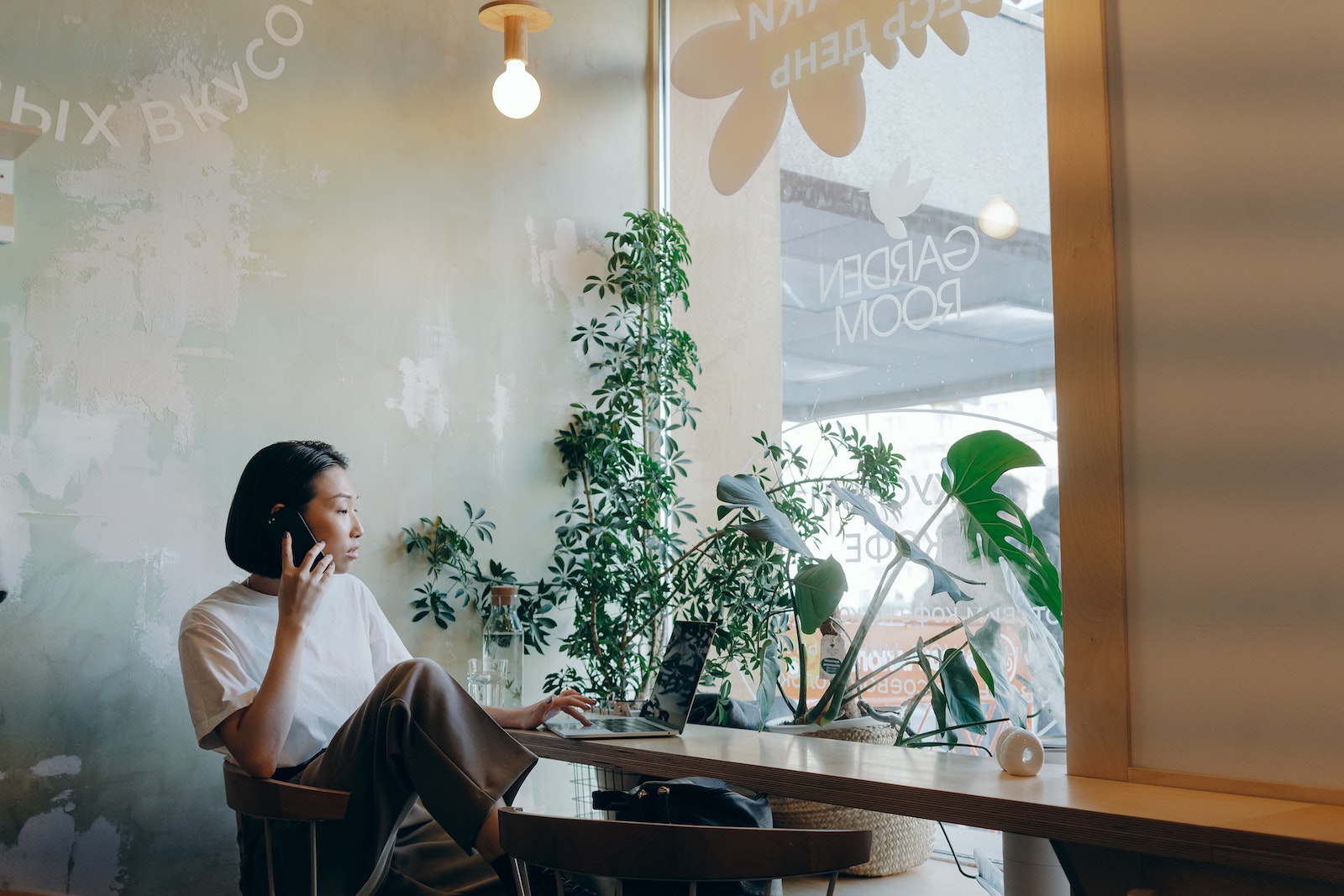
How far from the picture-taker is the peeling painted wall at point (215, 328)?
2.58 metres

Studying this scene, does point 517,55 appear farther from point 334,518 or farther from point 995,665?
point 995,665

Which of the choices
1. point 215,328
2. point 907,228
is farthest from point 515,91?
point 907,228

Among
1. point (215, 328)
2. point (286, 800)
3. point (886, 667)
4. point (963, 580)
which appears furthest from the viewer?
point (215, 328)

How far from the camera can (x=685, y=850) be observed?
1330mm

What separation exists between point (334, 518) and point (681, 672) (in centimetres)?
84

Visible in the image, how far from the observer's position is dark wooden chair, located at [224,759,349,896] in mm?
1926

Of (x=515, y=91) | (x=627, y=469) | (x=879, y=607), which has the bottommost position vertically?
(x=879, y=607)

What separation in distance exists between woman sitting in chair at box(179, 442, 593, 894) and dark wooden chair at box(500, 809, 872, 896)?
536 millimetres

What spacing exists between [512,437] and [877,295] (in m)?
1.21

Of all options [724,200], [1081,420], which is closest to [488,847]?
[1081,420]

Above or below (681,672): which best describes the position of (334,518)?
above

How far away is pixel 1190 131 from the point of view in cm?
181

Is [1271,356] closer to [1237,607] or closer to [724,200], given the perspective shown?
[1237,607]

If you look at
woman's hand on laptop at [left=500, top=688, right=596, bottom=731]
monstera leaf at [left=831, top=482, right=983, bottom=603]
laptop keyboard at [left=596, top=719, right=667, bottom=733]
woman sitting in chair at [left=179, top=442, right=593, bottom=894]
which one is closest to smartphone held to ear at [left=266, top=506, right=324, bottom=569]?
woman sitting in chair at [left=179, top=442, right=593, bottom=894]
